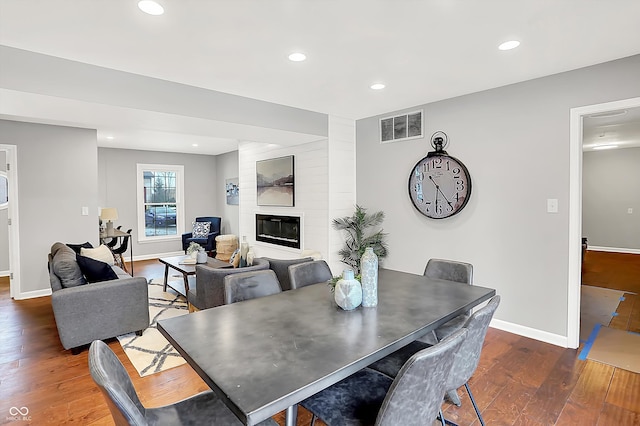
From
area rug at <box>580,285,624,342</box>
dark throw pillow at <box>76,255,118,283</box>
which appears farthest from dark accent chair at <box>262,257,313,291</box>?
area rug at <box>580,285,624,342</box>

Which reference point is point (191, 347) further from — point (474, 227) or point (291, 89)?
point (474, 227)

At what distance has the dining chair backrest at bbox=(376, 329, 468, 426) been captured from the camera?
1.16 metres

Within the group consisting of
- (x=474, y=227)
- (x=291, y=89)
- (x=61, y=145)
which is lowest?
(x=474, y=227)

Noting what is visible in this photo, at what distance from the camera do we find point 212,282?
11.0 ft

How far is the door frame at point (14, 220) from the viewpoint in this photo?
15.6ft

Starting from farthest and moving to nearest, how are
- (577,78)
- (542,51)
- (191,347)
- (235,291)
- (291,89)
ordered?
(291,89), (577,78), (542,51), (235,291), (191,347)

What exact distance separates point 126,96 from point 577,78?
13.4 ft

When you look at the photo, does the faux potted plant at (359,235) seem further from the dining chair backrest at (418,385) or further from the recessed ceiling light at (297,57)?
the dining chair backrest at (418,385)

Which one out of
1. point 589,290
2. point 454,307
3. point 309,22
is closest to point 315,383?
point 454,307

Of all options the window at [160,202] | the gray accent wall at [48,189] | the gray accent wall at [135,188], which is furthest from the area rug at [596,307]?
the window at [160,202]

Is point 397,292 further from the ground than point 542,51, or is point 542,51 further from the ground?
point 542,51

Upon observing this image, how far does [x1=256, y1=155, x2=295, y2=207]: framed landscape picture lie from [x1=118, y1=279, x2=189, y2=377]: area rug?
7.25 ft

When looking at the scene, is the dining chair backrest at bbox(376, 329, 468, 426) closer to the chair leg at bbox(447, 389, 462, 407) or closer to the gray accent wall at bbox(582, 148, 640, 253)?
the chair leg at bbox(447, 389, 462, 407)

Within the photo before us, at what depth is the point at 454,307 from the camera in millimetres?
1938
